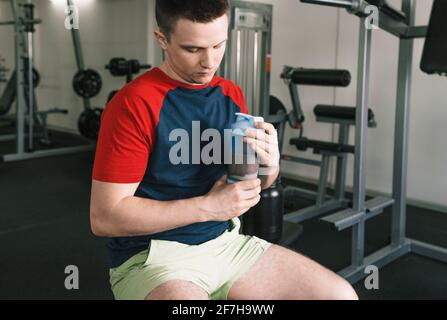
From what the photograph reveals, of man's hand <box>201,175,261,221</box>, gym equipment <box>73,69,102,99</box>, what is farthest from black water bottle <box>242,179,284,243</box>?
gym equipment <box>73,69,102,99</box>

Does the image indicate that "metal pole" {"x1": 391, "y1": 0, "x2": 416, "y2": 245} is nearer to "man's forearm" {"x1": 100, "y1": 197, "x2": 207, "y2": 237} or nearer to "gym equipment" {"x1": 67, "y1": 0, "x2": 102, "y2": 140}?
"man's forearm" {"x1": 100, "y1": 197, "x2": 207, "y2": 237}

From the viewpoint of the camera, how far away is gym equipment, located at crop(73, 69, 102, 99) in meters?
5.34

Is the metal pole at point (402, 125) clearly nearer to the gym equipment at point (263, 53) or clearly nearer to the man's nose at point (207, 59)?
the gym equipment at point (263, 53)

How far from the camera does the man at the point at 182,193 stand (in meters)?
0.90

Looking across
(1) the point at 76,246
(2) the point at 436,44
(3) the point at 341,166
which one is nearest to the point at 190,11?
(2) the point at 436,44

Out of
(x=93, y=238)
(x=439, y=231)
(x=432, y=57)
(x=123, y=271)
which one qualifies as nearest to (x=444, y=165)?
(x=439, y=231)

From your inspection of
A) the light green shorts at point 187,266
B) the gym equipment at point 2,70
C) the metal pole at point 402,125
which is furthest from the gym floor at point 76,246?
the gym equipment at point 2,70

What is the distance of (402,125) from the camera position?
2.48 metres

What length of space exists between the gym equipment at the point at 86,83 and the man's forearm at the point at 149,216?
4722mm

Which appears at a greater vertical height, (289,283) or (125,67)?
(125,67)

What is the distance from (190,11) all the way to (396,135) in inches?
73.5

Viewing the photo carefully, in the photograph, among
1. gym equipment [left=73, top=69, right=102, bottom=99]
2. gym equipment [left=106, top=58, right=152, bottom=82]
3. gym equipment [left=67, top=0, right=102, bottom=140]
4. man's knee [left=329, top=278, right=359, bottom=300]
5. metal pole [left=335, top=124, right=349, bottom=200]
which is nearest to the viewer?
man's knee [left=329, top=278, right=359, bottom=300]

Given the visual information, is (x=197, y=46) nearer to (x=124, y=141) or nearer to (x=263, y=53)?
(x=124, y=141)

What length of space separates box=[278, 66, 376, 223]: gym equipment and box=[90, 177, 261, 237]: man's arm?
2.19 metres
